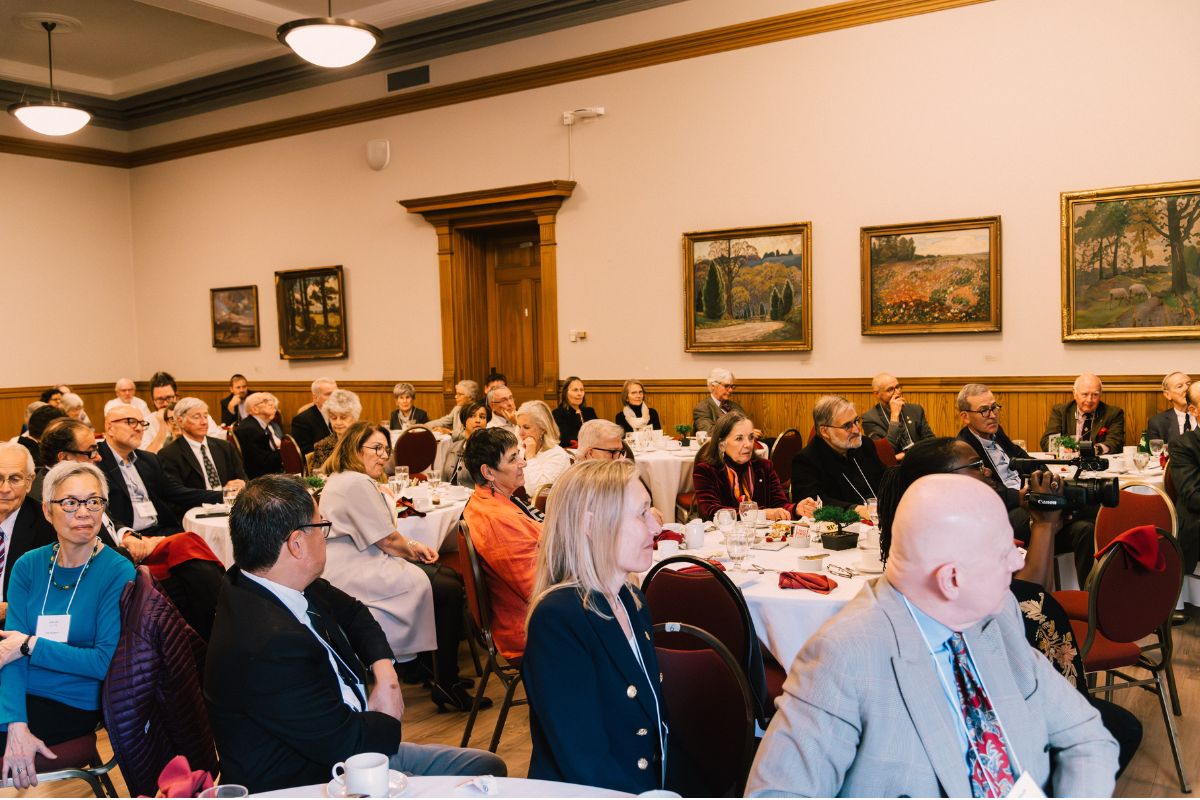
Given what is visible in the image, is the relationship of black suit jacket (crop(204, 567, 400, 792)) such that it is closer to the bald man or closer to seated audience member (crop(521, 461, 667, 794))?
seated audience member (crop(521, 461, 667, 794))

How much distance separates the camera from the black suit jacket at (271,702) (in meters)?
2.22

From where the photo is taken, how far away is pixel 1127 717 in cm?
276

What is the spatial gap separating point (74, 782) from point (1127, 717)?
4.04 meters

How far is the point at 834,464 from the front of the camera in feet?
16.9

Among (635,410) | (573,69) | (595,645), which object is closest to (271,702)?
(595,645)

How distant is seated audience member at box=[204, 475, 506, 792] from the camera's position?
7.29 ft

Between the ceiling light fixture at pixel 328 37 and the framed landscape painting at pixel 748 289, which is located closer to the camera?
the ceiling light fixture at pixel 328 37

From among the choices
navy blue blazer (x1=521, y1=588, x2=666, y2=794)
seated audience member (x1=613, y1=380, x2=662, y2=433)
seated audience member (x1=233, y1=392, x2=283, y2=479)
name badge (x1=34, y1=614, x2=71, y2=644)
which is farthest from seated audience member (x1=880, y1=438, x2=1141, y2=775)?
seated audience member (x1=233, y1=392, x2=283, y2=479)

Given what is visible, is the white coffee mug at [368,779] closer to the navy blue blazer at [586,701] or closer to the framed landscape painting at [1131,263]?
the navy blue blazer at [586,701]

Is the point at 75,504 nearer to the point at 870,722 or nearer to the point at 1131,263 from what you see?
the point at 870,722

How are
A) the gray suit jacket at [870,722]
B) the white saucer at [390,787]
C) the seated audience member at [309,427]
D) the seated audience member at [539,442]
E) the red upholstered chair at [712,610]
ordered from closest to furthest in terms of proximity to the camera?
the gray suit jacket at [870,722], the white saucer at [390,787], the red upholstered chair at [712,610], the seated audience member at [539,442], the seated audience member at [309,427]

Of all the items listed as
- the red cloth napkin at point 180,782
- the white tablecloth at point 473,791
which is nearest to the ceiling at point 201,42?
the white tablecloth at point 473,791

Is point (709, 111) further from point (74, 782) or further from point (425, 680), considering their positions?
point (74, 782)

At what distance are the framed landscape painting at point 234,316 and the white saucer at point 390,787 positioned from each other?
12.2 metres
